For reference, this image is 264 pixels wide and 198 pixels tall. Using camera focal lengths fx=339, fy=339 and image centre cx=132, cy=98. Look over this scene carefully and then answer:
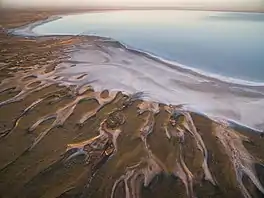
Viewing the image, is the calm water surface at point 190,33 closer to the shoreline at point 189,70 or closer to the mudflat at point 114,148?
the shoreline at point 189,70

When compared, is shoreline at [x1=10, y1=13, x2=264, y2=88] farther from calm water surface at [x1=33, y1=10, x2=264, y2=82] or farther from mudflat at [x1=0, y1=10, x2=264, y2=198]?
mudflat at [x1=0, y1=10, x2=264, y2=198]

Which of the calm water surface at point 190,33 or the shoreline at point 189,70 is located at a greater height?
the calm water surface at point 190,33

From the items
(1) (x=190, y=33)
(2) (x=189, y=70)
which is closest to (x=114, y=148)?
(2) (x=189, y=70)

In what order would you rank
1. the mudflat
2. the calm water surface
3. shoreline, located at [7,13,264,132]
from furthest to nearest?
the calm water surface → shoreline, located at [7,13,264,132] → the mudflat

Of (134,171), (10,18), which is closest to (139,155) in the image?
(134,171)

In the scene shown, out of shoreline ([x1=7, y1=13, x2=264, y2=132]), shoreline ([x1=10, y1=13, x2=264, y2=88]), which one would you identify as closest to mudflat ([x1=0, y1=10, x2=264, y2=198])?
shoreline ([x1=7, y1=13, x2=264, y2=132])

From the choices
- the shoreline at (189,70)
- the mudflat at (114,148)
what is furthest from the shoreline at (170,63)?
the mudflat at (114,148)

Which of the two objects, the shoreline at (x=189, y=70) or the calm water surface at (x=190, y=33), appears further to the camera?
the calm water surface at (x=190, y=33)

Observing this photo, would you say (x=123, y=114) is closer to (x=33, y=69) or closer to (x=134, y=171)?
(x=134, y=171)
